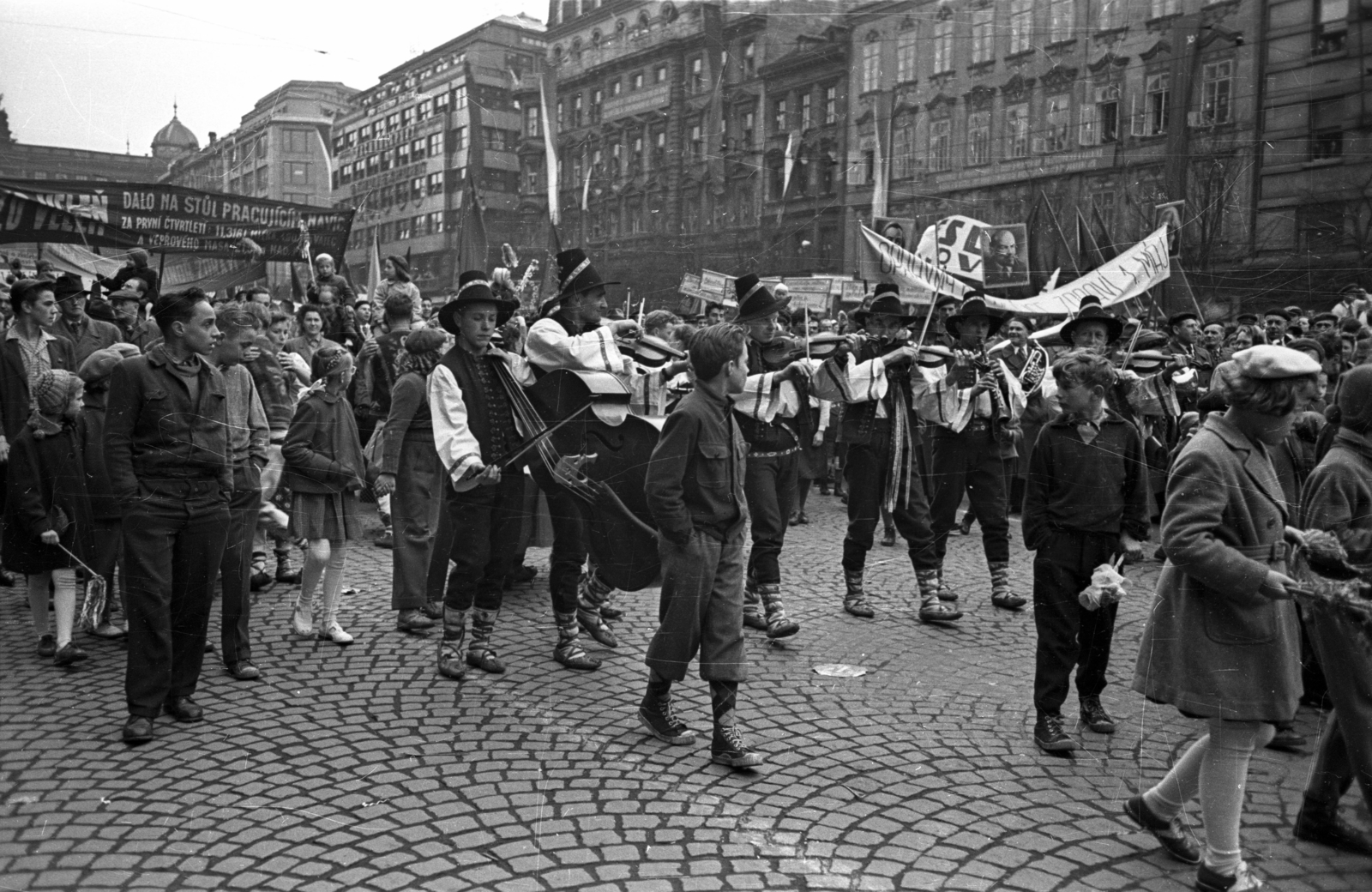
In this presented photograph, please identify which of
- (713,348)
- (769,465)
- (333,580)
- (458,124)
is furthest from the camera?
(769,465)

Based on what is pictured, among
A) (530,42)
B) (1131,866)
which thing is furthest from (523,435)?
(1131,866)

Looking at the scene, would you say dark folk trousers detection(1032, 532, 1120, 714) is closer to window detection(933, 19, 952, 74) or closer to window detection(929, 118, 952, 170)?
window detection(929, 118, 952, 170)

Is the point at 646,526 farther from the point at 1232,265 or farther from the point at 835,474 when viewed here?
the point at 835,474

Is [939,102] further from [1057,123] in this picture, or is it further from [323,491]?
[323,491]

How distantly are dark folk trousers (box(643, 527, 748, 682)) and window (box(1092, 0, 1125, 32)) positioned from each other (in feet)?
14.5

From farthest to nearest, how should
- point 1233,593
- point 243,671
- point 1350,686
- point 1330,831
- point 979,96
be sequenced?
point 979,96 → point 243,671 → point 1330,831 → point 1350,686 → point 1233,593

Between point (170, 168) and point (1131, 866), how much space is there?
243 inches

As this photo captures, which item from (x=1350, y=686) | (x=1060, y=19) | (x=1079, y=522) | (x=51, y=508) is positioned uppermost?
(x=1060, y=19)

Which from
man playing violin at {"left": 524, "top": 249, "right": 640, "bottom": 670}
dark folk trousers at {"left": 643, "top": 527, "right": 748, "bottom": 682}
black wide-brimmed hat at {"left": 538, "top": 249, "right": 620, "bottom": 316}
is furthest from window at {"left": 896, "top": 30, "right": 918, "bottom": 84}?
dark folk trousers at {"left": 643, "top": 527, "right": 748, "bottom": 682}

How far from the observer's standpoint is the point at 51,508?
6.02 metres

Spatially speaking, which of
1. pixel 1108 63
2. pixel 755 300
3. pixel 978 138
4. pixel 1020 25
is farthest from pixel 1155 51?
pixel 755 300

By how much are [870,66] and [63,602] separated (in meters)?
6.46

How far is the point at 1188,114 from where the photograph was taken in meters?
6.07

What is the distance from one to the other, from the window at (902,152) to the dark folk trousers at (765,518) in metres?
2.46
